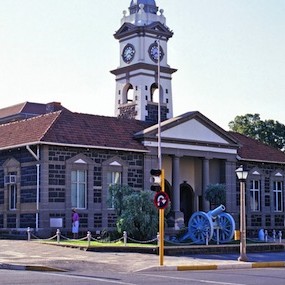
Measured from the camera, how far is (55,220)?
3509cm

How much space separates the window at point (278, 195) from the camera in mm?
47188

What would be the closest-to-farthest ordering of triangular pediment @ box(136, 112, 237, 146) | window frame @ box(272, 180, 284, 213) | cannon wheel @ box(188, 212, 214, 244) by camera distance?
cannon wheel @ box(188, 212, 214, 244)
triangular pediment @ box(136, 112, 237, 146)
window frame @ box(272, 180, 284, 213)

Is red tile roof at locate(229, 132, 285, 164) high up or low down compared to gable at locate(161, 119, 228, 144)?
down

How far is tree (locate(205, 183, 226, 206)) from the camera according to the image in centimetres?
4003

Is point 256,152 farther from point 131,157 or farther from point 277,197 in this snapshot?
point 131,157

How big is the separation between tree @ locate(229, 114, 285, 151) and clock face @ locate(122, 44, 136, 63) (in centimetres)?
2687

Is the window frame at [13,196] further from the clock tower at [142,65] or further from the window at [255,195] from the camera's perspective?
the window at [255,195]

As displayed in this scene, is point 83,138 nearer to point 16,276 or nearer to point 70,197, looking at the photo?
point 70,197

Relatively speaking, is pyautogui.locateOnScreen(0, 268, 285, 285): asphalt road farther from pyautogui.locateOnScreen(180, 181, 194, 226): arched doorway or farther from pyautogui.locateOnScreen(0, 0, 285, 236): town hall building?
pyautogui.locateOnScreen(180, 181, 194, 226): arched doorway

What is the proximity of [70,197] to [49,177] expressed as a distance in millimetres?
1632

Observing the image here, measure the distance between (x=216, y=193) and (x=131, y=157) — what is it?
521 cm

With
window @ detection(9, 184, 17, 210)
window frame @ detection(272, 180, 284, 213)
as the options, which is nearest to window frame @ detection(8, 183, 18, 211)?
window @ detection(9, 184, 17, 210)

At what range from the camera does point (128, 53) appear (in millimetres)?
47219

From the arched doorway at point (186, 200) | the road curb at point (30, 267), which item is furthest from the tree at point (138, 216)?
the arched doorway at point (186, 200)
